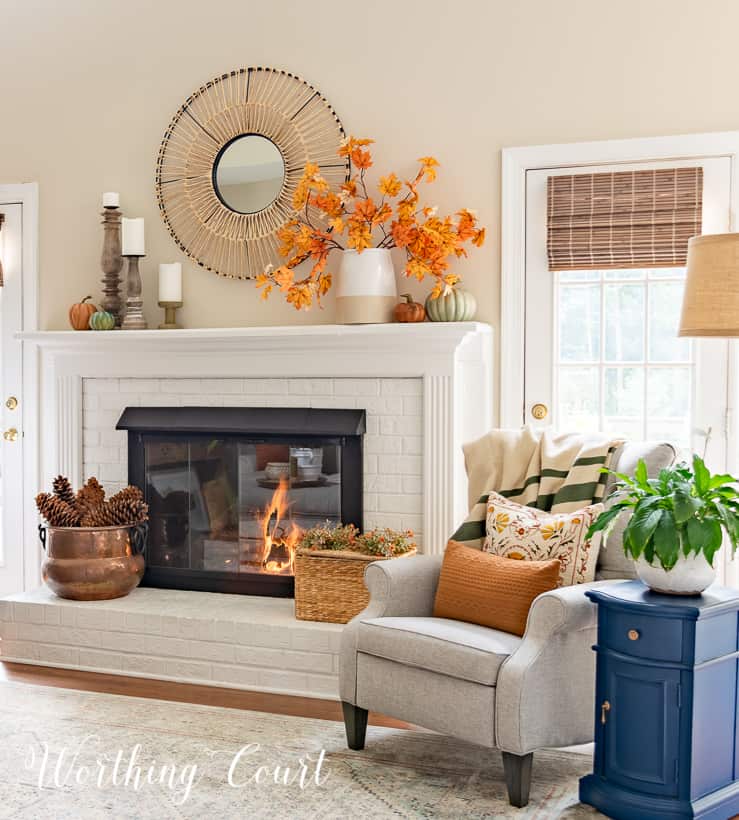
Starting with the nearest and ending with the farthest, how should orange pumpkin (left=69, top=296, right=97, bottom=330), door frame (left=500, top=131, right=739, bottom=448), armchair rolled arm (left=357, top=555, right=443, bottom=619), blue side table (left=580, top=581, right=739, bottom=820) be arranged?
blue side table (left=580, top=581, right=739, bottom=820) → armchair rolled arm (left=357, top=555, right=443, bottom=619) → door frame (left=500, top=131, right=739, bottom=448) → orange pumpkin (left=69, top=296, right=97, bottom=330)

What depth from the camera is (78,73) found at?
15.8 feet

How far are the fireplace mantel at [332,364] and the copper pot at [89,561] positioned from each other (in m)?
0.55

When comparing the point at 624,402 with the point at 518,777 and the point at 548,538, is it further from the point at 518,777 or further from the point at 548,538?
the point at 518,777

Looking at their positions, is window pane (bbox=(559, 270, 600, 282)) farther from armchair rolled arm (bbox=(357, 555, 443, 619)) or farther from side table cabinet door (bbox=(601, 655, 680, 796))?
side table cabinet door (bbox=(601, 655, 680, 796))

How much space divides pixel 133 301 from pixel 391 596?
79.7 inches

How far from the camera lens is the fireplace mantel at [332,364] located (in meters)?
4.05

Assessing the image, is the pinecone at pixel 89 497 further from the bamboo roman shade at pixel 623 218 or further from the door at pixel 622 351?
the bamboo roman shade at pixel 623 218

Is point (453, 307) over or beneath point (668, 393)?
over

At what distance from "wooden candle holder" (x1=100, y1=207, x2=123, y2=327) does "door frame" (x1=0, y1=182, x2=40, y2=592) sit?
0.45 meters

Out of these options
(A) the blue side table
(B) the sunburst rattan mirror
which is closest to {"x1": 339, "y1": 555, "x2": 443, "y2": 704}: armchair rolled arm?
(A) the blue side table

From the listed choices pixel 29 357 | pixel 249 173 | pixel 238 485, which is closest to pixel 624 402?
pixel 238 485

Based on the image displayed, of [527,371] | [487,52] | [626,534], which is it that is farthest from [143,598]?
[487,52]

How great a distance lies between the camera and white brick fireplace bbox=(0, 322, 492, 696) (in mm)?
3984

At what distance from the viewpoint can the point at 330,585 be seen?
3.93 meters
